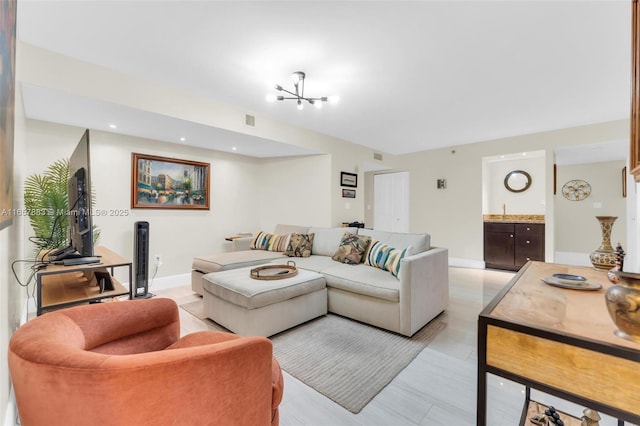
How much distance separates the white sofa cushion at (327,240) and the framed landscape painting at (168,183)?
1.93 meters

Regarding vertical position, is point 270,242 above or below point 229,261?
above

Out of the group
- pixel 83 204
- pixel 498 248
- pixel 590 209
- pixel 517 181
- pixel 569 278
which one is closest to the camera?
pixel 569 278

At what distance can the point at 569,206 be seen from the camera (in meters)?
5.96

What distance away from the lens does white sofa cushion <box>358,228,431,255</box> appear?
2.85 meters

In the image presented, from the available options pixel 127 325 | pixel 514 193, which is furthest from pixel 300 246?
pixel 514 193

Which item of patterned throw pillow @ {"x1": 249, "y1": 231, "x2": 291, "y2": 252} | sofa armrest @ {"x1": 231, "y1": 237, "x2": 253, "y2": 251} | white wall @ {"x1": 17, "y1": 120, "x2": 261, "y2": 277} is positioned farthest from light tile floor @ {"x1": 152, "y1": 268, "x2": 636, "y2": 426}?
white wall @ {"x1": 17, "y1": 120, "x2": 261, "y2": 277}

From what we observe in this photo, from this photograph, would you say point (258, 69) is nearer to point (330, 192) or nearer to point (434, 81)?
point (434, 81)

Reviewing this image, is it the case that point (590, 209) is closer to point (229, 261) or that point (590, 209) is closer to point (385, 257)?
point (385, 257)

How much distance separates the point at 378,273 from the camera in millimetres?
2789

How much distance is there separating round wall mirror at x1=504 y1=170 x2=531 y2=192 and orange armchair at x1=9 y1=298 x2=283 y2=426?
6249 millimetres

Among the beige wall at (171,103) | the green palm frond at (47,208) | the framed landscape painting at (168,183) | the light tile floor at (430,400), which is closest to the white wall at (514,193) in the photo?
the beige wall at (171,103)

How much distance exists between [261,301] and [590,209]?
7265 millimetres

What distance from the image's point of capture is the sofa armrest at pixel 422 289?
231cm

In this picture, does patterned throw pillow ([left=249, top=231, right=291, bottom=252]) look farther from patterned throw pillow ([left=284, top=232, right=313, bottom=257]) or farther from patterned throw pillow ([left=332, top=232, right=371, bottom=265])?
patterned throw pillow ([left=332, top=232, right=371, bottom=265])
